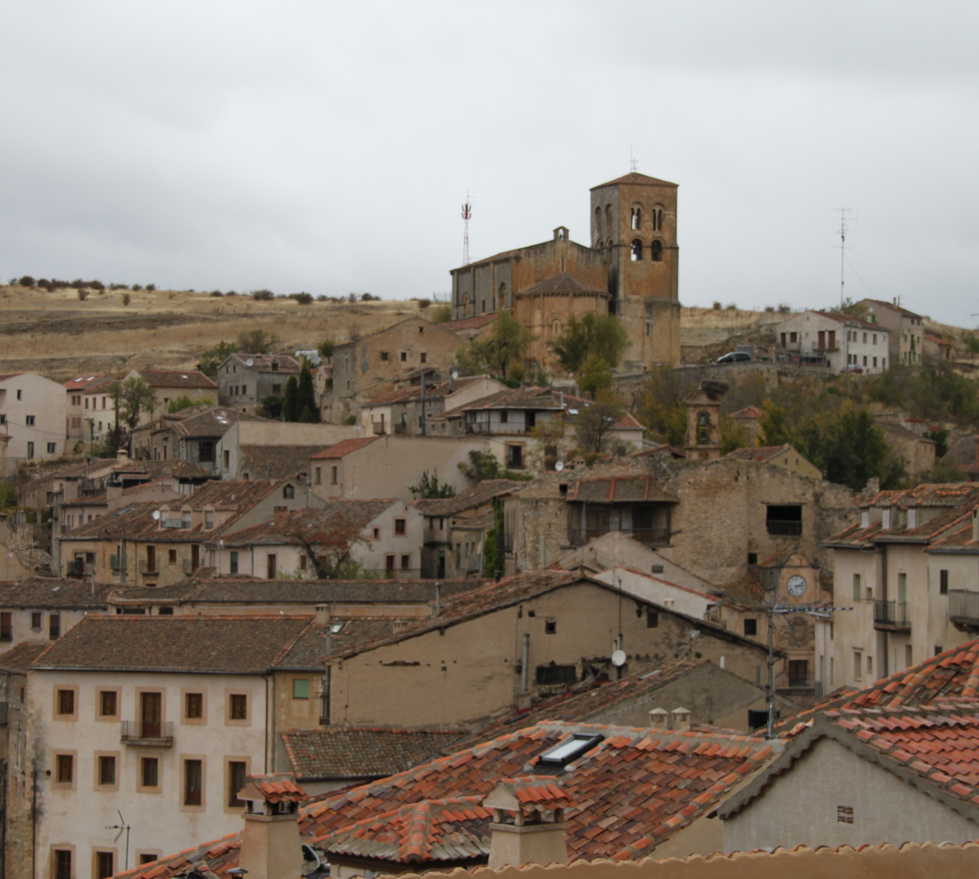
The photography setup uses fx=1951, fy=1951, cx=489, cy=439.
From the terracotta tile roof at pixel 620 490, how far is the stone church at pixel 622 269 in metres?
45.4

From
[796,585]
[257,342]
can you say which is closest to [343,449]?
[796,585]

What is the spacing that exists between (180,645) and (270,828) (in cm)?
2699

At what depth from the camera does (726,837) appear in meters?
14.4

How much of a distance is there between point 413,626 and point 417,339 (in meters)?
62.9

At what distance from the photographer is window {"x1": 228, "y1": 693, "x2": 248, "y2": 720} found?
38.7 m

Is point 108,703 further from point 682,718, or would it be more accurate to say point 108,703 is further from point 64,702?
point 682,718

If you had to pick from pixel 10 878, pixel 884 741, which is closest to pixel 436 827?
pixel 884 741

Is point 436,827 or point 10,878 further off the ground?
point 436,827

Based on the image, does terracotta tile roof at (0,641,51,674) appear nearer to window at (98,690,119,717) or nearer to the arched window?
window at (98,690,119,717)

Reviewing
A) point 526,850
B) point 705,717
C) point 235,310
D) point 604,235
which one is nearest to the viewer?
point 526,850

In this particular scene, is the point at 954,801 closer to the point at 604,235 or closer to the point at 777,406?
the point at 777,406

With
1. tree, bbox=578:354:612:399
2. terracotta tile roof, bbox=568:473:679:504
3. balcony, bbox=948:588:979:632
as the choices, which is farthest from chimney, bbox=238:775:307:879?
tree, bbox=578:354:612:399

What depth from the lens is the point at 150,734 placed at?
3897 centimetres

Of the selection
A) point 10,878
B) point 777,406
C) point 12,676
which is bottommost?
point 10,878
